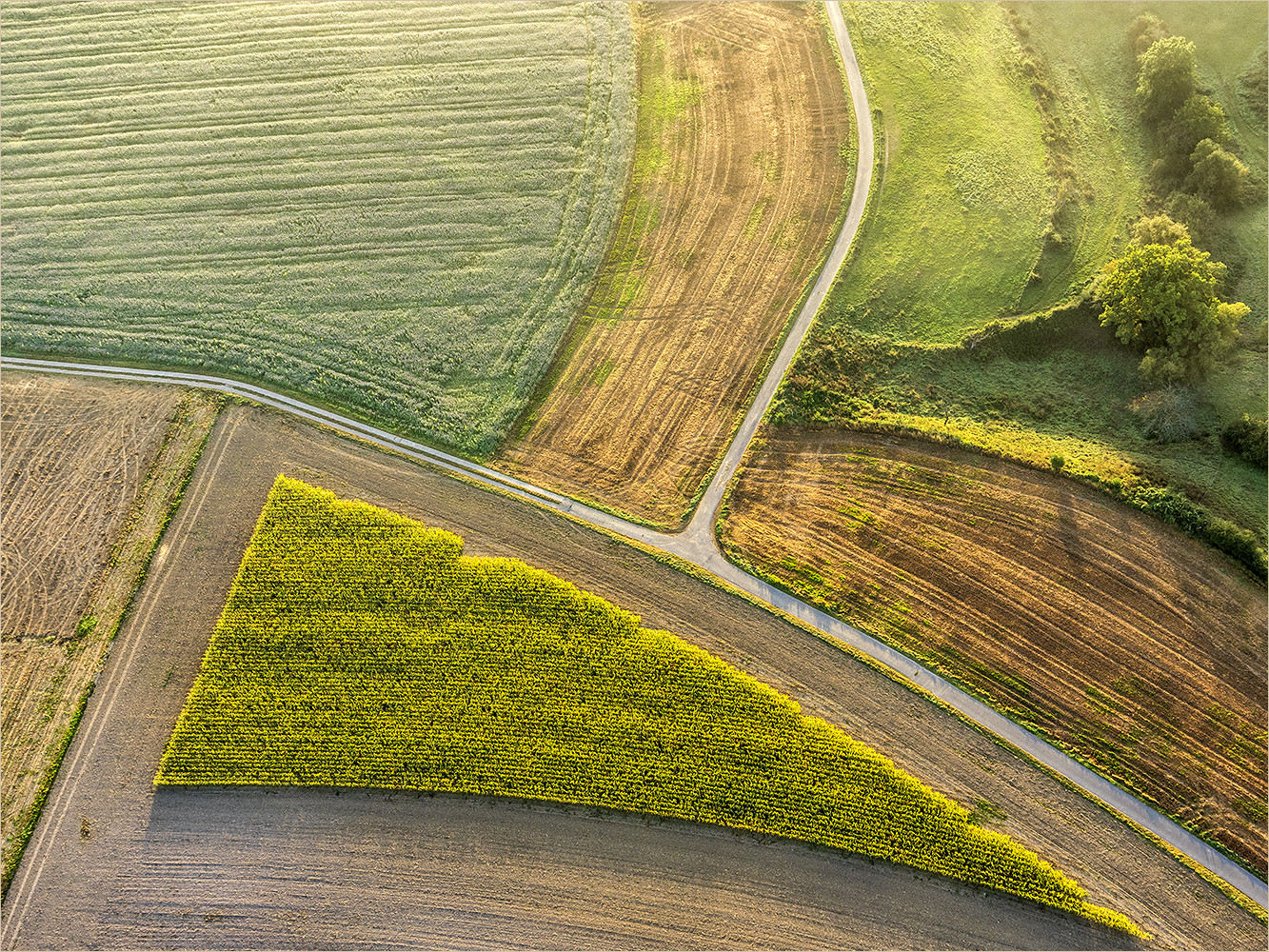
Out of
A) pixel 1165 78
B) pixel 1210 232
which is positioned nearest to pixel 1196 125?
pixel 1165 78

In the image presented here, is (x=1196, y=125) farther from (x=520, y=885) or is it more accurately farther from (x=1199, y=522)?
(x=520, y=885)

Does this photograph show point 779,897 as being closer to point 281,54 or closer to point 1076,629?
point 1076,629

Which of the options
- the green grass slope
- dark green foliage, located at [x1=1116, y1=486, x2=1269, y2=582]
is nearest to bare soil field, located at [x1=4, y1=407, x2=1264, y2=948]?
dark green foliage, located at [x1=1116, y1=486, x2=1269, y2=582]

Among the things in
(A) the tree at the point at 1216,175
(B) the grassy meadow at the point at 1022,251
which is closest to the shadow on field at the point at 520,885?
(B) the grassy meadow at the point at 1022,251

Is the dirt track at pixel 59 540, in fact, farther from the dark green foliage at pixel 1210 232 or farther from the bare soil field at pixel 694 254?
the dark green foliage at pixel 1210 232

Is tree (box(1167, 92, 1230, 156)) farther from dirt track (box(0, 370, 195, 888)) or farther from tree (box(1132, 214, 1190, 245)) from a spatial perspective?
dirt track (box(0, 370, 195, 888))

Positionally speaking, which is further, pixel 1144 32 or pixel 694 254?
pixel 1144 32

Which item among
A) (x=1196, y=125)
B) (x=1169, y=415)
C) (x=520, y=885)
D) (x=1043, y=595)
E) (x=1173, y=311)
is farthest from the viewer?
(x=1196, y=125)
